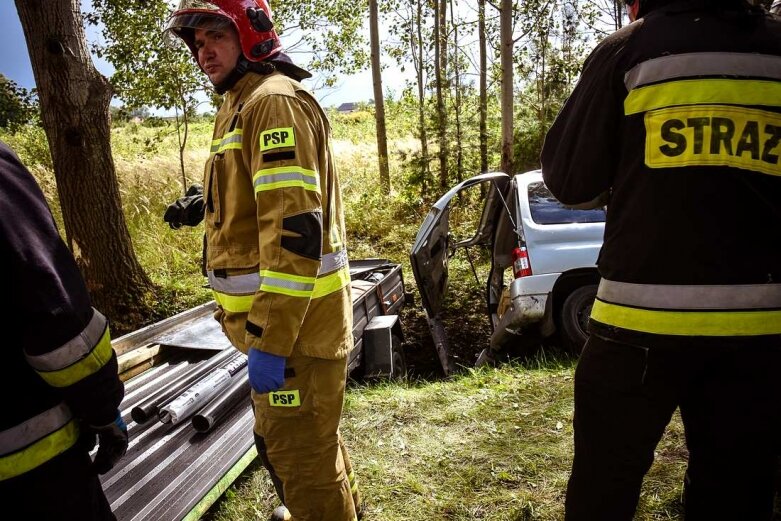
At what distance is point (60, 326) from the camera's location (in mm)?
1347

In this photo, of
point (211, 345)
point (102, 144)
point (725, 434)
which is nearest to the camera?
point (725, 434)

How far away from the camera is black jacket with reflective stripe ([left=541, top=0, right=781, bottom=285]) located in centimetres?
140

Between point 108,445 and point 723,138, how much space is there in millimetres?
1878

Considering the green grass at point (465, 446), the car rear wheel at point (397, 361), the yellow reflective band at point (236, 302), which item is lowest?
the car rear wheel at point (397, 361)

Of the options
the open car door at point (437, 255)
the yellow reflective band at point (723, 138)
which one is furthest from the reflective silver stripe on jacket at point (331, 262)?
the open car door at point (437, 255)

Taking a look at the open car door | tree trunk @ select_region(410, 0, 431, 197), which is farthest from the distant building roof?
the open car door

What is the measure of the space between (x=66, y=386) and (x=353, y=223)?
10.2 metres

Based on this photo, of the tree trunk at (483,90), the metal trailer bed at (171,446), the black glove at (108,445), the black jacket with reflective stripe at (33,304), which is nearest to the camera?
the black jacket with reflective stripe at (33,304)

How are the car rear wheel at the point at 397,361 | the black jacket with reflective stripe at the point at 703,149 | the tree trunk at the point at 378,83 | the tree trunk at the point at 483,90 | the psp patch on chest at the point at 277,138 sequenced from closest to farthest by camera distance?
the black jacket with reflective stripe at the point at 703,149, the psp patch on chest at the point at 277,138, the car rear wheel at the point at 397,361, the tree trunk at the point at 483,90, the tree trunk at the point at 378,83

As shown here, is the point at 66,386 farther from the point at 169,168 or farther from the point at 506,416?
the point at 169,168

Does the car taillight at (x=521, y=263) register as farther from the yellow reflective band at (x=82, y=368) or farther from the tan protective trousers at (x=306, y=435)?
the yellow reflective band at (x=82, y=368)

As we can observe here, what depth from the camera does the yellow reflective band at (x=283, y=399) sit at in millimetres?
1885

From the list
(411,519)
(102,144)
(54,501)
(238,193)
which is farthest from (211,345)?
(102,144)

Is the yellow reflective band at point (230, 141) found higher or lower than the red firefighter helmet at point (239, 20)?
lower
